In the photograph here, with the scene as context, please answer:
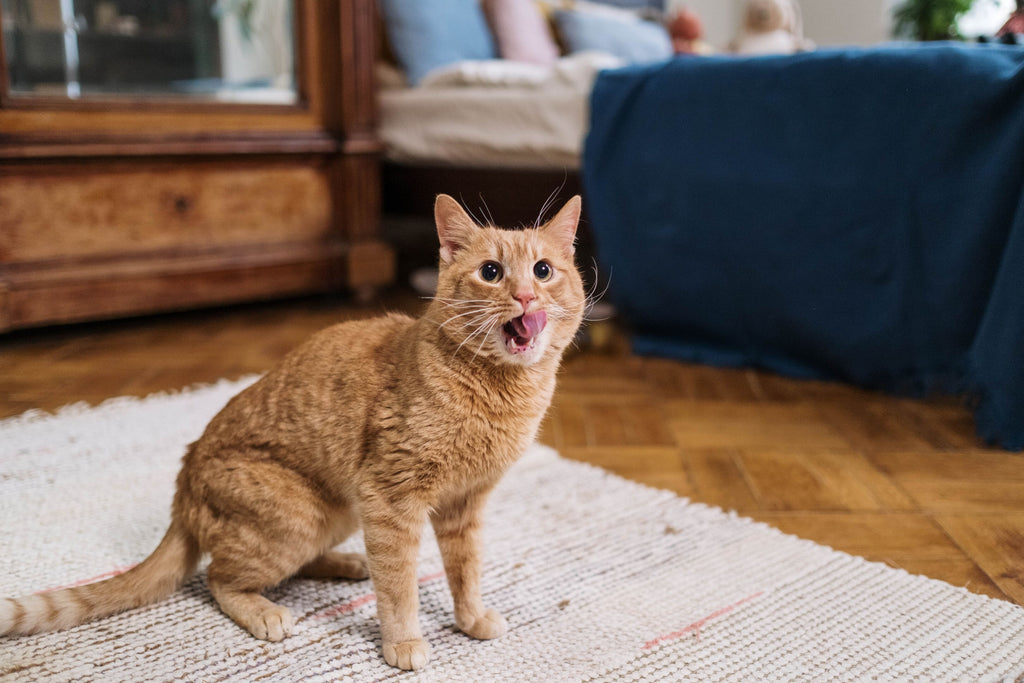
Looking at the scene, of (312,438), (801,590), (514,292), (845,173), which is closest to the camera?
(514,292)

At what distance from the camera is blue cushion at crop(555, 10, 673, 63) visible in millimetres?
3918

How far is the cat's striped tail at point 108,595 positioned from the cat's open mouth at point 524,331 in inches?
21.5

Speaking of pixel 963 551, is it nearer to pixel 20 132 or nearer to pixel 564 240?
pixel 564 240

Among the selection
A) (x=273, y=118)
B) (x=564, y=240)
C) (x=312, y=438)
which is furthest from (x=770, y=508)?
(x=273, y=118)

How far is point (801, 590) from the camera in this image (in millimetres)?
1238

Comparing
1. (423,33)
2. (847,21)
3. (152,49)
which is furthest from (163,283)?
(847,21)

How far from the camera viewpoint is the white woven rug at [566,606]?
104 cm

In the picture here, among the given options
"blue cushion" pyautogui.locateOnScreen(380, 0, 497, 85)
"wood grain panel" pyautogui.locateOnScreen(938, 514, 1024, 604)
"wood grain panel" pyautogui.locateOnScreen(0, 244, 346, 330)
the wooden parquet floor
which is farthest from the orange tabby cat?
"blue cushion" pyautogui.locateOnScreen(380, 0, 497, 85)

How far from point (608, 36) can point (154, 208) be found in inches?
93.7

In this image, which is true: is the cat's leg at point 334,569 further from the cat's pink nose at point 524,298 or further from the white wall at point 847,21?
the white wall at point 847,21

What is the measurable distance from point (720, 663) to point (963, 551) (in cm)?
59

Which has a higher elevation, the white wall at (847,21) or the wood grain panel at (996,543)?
the white wall at (847,21)

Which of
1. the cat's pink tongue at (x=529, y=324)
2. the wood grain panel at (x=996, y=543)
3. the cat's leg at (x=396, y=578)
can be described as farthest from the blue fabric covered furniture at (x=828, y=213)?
the cat's leg at (x=396, y=578)

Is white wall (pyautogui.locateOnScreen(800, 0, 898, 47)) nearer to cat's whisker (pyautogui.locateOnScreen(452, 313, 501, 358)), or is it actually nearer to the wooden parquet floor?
the wooden parquet floor
